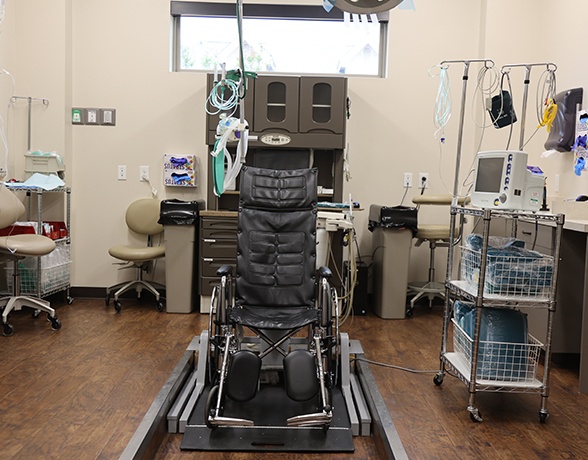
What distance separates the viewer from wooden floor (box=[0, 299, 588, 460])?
2271mm

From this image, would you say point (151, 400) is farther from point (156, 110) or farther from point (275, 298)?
point (156, 110)

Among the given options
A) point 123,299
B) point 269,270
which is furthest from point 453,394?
point 123,299

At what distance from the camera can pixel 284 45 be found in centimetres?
504

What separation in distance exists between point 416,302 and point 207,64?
9.25 ft

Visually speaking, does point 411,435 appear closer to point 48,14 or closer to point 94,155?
point 94,155

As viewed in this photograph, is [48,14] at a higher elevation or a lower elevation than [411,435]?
higher

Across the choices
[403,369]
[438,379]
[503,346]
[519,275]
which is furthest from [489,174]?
[403,369]

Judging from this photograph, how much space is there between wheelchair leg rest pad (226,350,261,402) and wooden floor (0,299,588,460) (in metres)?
0.28

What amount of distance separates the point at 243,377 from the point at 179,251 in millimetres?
2240

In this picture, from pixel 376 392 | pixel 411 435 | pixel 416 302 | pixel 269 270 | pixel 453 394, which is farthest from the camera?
pixel 416 302

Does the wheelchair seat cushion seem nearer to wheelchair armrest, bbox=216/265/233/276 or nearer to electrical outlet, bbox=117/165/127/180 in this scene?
wheelchair armrest, bbox=216/265/233/276

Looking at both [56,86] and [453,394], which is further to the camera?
[56,86]

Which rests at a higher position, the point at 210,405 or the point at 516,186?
the point at 516,186

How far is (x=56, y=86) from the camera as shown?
4.75 meters
